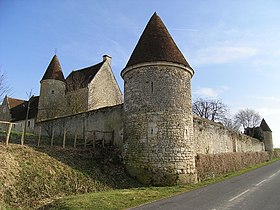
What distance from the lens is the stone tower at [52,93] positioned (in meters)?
28.8

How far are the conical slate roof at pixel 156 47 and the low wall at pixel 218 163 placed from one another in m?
6.38

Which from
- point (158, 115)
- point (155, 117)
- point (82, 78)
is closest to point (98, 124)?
point (155, 117)

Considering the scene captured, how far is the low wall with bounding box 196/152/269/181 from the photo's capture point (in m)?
15.8

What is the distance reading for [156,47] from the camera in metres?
14.5

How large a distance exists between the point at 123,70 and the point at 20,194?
8765 millimetres

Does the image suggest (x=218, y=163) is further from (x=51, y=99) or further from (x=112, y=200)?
(x=51, y=99)

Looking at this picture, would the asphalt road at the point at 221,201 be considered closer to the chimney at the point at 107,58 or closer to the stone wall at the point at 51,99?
the stone wall at the point at 51,99

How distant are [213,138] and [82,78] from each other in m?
17.6

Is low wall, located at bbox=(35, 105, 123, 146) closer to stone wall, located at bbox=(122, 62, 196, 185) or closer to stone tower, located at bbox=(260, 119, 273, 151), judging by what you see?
stone wall, located at bbox=(122, 62, 196, 185)

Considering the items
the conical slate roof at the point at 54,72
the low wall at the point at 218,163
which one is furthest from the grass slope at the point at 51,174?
the conical slate roof at the point at 54,72

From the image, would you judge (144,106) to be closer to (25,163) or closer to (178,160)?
(178,160)

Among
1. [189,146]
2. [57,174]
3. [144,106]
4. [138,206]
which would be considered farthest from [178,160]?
[57,174]

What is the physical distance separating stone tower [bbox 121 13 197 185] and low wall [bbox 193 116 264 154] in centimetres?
441

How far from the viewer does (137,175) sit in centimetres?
1309
